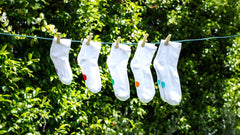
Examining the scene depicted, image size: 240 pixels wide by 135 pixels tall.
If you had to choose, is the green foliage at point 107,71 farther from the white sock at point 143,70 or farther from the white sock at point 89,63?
the white sock at point 143,70

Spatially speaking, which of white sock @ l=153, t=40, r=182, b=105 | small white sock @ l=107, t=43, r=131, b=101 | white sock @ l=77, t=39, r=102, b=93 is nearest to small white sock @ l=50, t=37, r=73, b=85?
white sock @ l=77, t=39, r=102, b=93

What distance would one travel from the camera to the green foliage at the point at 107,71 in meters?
2.38

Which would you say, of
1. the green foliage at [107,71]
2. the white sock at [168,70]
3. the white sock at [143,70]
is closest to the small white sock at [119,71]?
the white sock at [143,70]

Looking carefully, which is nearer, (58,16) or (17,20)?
(17,20)

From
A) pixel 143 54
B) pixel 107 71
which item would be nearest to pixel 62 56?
pixel 143 54

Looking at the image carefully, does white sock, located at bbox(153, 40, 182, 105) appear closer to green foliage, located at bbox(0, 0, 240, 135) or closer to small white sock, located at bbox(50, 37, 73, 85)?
small white sock, located at bbox(50, 37, 73, 85)

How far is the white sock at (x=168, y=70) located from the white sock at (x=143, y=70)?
2.5 inches

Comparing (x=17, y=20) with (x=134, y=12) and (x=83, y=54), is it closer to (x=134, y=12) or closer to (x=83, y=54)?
(x=83, y=54)

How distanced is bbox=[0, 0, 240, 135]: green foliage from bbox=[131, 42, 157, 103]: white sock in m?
0.89

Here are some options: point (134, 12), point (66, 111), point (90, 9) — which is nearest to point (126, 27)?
point (134, 12)

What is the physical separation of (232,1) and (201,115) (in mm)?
1648

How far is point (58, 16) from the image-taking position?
8.75ft

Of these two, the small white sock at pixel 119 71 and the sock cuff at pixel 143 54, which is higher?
the sock cuff at pixel 143 54

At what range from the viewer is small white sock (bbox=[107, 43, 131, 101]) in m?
1.79
